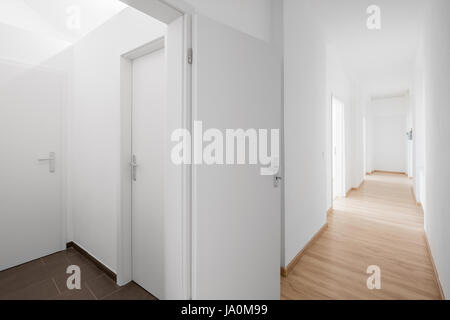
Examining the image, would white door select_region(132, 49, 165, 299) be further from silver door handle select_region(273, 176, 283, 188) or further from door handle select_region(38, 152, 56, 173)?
door handle select_region(38, 152, 56, 173)

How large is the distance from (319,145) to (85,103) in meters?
2.94

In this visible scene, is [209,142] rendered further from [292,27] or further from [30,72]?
[30,72]

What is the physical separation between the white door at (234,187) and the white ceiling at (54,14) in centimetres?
167

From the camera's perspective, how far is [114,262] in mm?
2109

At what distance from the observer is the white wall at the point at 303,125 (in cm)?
220

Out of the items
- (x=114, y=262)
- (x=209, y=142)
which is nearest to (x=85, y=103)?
(x=114, y=262)

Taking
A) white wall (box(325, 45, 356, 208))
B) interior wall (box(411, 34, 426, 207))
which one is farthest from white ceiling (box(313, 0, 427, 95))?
interior wall (box(411, 34, 426, 207))

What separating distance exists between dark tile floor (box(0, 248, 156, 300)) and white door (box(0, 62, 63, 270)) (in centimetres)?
22

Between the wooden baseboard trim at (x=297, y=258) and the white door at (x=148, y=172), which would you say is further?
the wooden baseboard trim at (x=297, y=258)

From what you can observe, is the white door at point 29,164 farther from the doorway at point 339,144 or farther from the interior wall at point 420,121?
the doorway at point 339,144

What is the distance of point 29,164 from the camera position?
243 cm
